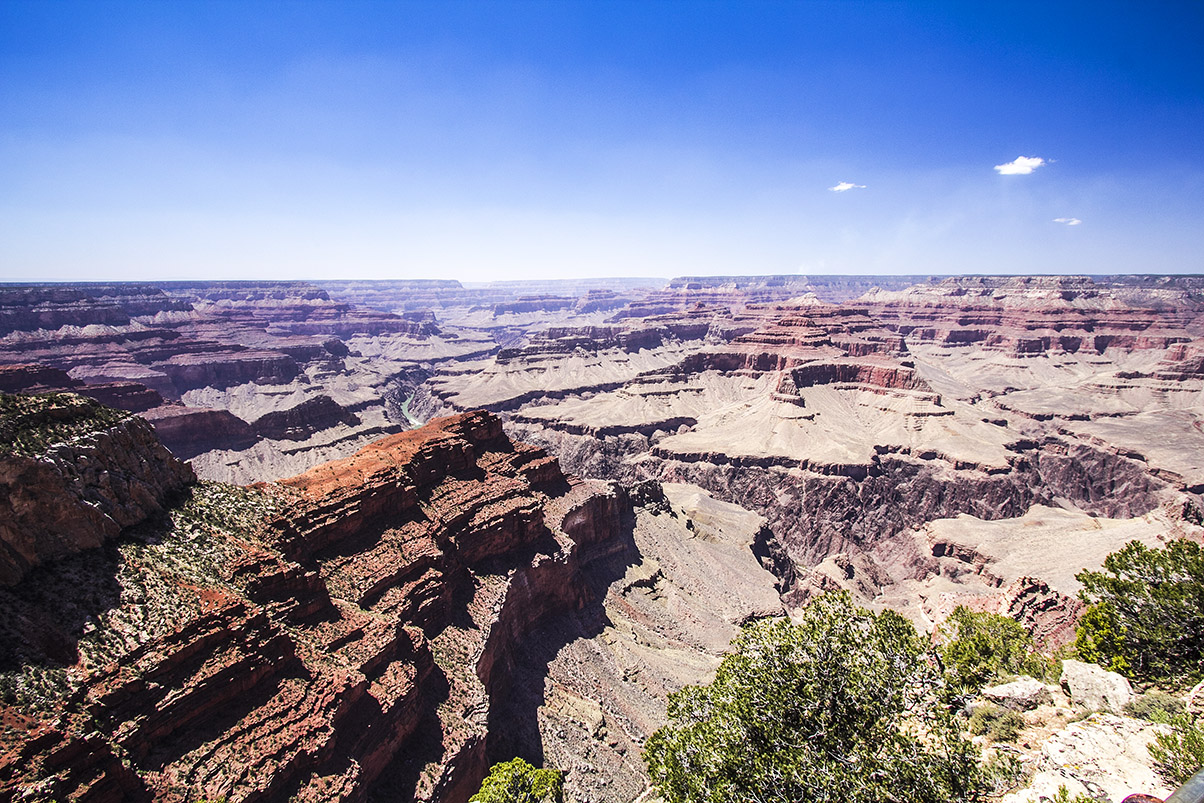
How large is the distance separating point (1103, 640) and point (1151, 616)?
2.11 m

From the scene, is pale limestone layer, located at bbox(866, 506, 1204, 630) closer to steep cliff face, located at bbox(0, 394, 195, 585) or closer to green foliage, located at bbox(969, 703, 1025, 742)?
green foliage, located at bbox(969, 703, 1025, 742)

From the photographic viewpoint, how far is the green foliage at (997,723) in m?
18.3

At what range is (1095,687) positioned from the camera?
19641mm

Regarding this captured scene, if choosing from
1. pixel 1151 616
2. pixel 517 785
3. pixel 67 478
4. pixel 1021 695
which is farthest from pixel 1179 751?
pixel 67 478

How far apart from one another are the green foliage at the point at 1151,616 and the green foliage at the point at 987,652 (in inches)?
176

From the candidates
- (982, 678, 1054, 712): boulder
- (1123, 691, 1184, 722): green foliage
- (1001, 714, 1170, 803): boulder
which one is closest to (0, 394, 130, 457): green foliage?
(1001, 714, 1170, 803): boulder

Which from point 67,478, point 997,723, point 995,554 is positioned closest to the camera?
point 997,723

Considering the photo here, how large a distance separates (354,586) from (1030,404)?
175858 mm

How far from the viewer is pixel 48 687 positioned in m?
19.1

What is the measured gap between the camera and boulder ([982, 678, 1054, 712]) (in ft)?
67.4

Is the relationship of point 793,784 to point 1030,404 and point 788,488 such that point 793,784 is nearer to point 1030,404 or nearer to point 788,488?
point 788,488

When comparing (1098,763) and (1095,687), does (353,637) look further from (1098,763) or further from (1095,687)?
(1095,687)

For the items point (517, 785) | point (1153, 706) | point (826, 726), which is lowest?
point (517, 785)

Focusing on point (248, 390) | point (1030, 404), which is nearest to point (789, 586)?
point (1030, 404)
